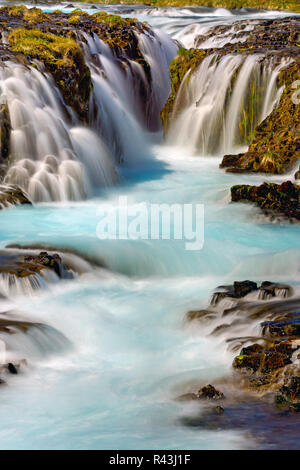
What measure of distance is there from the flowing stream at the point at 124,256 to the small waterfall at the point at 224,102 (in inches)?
1.5

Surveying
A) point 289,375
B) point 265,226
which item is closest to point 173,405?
point 289,375

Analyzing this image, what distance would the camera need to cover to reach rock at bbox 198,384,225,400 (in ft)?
20.7

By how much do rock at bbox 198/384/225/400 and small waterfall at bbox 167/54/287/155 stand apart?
1176 cm

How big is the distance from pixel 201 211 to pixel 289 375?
6875 millimetres

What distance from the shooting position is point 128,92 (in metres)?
20.1

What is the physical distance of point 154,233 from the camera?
11555 millimetres

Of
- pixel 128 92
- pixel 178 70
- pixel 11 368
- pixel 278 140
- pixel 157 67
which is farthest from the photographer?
pixel 157 67

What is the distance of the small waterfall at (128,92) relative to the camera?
17938 mm

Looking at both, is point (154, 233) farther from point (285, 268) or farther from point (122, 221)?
point (285, 268)

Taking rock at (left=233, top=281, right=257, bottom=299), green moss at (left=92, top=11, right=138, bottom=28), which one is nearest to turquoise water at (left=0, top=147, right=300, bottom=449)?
rock at (left=233, top=281, right=257, bottom=299)

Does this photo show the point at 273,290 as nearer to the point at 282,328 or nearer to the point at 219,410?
the point at 282,328

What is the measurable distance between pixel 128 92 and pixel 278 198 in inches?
348

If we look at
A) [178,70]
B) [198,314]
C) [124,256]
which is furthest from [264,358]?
[178,70]

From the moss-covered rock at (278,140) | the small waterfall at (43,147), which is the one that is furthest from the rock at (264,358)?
the moss-covered rock at (278,140)
